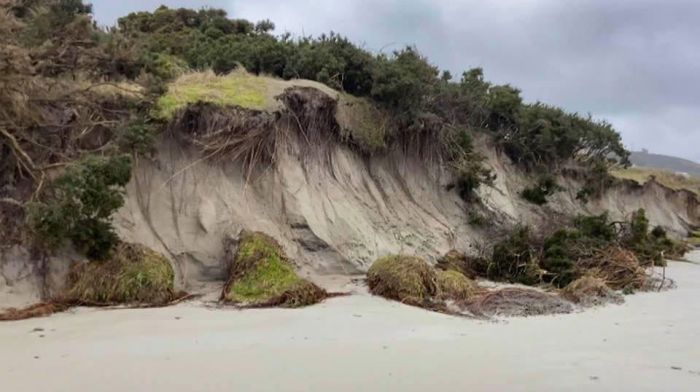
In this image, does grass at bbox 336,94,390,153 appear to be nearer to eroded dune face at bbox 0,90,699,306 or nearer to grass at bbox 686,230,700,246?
eroded dune face at bbox 0,90,699,306

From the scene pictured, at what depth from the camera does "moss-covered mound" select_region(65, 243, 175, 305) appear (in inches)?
385

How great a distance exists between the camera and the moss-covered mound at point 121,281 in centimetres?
977

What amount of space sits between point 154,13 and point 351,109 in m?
15.9

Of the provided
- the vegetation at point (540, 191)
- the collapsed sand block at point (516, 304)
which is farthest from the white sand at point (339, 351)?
the vegetation at point (540, 191)

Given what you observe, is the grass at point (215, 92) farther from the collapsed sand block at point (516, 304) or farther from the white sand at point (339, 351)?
the collapsed sand block at point (516, 304)

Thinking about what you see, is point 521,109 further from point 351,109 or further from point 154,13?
point 154,13

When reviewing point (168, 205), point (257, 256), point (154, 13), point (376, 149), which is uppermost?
point (154, 13)

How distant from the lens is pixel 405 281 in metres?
11.1

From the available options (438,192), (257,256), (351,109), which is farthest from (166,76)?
(438,192)

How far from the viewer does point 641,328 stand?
911 centimetres

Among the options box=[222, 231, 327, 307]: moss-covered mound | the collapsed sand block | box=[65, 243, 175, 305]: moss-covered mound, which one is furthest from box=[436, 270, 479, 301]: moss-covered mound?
box=[65, 243, 175, 305]: moss-covered mound

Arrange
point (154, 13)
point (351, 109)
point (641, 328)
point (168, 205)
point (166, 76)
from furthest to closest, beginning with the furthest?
point (154, 13)
point (351, 109)
point (166, 76)
point (168, 205)
point (641, 328)

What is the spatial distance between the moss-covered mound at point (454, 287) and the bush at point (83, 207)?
5.34 meters

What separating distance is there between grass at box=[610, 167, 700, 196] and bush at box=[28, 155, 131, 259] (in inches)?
915
